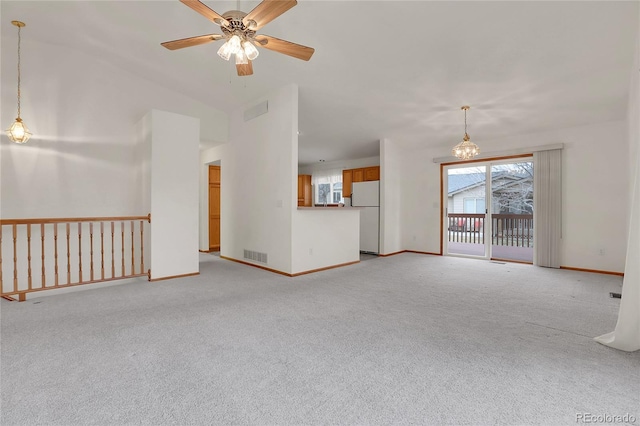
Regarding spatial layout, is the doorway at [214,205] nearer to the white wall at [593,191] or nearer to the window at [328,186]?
the window at [328,186]

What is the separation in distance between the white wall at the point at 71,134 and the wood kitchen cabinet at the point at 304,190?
509 cm

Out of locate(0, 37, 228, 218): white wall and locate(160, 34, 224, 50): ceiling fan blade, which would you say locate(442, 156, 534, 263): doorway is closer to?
locate(160, 34, 224, 50): ceiling fan blade

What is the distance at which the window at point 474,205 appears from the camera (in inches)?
247

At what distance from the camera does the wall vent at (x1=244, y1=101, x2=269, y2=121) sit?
193 inches

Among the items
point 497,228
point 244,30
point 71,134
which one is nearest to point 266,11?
point 244,30

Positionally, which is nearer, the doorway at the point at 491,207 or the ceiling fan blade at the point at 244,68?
the ceiling fan blade at the point at 244,68

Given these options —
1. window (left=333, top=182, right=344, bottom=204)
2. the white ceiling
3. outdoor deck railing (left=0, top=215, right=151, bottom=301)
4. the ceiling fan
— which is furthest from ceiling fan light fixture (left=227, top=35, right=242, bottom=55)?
window (left=333, top=182, right=344, bottom=204)

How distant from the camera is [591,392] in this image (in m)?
1.61

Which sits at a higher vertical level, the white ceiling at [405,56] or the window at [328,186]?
the white ceiling at [405,56]

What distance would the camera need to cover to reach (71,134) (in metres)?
4.30

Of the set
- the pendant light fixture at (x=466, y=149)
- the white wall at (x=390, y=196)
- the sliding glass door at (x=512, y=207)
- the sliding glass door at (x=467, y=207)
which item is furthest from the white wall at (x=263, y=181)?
the sliding glass door at (x=512, y=207)

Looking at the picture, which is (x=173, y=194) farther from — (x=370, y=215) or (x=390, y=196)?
(x=390, y=196)

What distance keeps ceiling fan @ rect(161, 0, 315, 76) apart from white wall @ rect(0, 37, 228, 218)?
284 cm

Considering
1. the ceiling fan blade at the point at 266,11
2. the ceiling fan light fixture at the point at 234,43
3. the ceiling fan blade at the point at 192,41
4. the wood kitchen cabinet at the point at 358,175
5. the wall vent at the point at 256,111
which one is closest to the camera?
the ceiling fan blade at the point at 266,11
